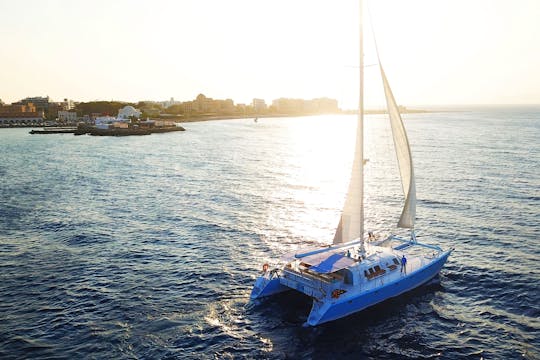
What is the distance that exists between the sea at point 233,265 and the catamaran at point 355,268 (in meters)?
1.07

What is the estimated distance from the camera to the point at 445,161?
281 feet

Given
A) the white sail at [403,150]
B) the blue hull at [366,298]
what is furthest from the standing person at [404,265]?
the white sail at [403,150]

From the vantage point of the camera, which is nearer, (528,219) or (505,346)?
(505,346)

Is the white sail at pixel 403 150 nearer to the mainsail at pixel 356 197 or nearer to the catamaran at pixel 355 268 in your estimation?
→ the catamaran at pixel 355 268

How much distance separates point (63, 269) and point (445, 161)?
242ft

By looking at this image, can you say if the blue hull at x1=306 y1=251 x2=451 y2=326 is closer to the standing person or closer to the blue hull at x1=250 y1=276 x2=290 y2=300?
the standing person

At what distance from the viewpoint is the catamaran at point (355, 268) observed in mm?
25984

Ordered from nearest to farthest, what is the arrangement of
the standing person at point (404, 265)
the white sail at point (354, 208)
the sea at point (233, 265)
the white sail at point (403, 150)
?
1. the sea at point (233, 265)
2. the standing person at point (404, 265)
3. the white sail at point (354, 208)
4. the white sail at point (403, 150)

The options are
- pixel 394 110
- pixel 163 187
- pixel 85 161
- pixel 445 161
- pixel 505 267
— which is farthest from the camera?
pixel 85 161

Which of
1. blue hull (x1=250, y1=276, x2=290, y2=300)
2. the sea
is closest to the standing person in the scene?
the sea

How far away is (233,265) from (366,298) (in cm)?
1216

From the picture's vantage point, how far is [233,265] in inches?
1368

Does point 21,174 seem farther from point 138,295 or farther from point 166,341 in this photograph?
point 166,341

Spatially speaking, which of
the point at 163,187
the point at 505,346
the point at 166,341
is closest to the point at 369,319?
the point at 505,346
